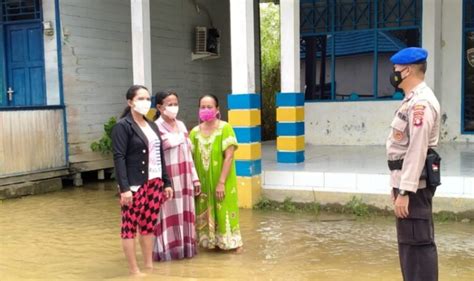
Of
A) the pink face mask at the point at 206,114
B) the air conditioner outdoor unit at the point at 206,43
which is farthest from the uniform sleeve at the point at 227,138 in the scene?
the air conditioner outdoor unit at the point at 206,43

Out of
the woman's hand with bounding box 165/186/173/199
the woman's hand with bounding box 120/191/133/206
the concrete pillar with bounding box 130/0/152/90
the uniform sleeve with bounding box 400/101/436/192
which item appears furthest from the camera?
the concrete pillar with bounding box 130/0/152/90

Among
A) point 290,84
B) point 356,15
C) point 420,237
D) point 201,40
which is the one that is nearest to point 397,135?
point 420,237

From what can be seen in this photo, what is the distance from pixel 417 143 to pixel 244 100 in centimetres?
417

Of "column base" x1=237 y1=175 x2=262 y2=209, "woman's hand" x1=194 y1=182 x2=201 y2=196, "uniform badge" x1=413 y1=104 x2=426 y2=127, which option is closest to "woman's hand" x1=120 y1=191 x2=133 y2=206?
"woman's hand" x1=194 y1=182 x2=201 y2=196

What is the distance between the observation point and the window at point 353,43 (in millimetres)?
10391

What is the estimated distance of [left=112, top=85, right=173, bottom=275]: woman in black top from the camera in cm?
429

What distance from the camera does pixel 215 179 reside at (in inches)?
203

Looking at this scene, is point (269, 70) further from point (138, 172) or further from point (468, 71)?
point (138, 172)

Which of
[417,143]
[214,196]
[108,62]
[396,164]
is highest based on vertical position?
[108,62]

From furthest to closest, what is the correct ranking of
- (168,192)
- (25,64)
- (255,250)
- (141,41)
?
(25,64) < (141,41) < (255,250) < (168,192)

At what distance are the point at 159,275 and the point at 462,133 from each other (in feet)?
25.5

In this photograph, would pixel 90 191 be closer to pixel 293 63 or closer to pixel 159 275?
pixel 293 63

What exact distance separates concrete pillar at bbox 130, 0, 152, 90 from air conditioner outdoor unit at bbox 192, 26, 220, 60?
4.01 meters

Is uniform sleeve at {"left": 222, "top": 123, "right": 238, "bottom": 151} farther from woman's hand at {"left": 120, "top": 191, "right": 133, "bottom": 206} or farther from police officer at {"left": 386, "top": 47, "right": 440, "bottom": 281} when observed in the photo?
police officer at {"left": 386, "top": 47, "right": 440, "bottom": 281}
